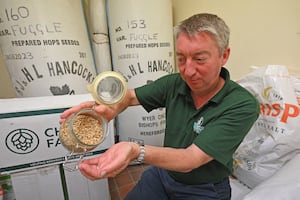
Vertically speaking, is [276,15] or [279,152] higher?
[276,15]

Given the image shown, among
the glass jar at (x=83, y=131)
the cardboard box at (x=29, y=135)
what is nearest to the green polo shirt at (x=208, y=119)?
the glass jar at (x=83, y=131)

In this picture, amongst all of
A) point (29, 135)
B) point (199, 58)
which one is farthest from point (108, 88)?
point (29, 135)

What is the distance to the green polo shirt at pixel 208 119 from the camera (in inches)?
21.8

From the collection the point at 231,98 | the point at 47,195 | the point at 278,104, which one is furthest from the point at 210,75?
the point at 47,195

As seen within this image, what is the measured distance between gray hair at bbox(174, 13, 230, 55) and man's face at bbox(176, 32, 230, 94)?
12 mm

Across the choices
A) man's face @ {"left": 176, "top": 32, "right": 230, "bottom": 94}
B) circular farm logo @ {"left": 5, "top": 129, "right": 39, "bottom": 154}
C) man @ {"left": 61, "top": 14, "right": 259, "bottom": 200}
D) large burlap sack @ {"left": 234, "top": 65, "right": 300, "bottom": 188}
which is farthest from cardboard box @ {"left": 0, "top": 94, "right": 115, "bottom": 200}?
large burlap sack @ {"left": 234, "top": 65, "right": 300, "bottom": 188}

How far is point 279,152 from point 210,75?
0.50 meters

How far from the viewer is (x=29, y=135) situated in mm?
784

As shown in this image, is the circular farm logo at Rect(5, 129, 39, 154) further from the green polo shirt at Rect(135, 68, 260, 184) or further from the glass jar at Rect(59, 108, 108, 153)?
the green polo shirt at Rect(135, 68, 260, 184)

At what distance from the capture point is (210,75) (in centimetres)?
63

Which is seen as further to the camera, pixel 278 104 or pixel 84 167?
pixel 278 104

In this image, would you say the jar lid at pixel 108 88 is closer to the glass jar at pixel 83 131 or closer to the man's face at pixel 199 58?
the glass jar at pixel 83 131

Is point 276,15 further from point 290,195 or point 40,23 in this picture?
point 40,23

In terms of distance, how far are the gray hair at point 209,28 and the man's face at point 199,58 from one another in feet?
0.04
